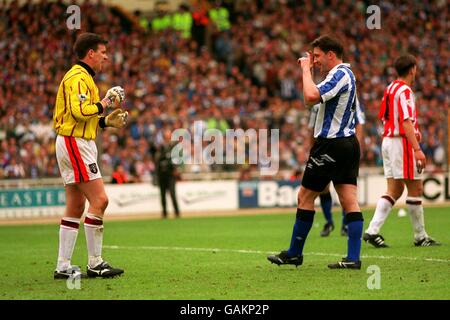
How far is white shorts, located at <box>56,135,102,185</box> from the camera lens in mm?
10062

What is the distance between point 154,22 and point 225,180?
10.3 m

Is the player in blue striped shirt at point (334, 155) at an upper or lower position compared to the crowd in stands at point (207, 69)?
lower

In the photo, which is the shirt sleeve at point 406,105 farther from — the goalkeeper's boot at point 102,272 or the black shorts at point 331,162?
the goalkeeper's boot at point 102,272

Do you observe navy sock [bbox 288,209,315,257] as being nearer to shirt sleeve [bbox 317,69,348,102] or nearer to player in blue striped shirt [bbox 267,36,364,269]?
player in blue striped shirt [bbox 267,36,364,269]

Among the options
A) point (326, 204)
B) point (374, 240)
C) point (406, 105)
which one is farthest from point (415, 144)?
point (326, 204)

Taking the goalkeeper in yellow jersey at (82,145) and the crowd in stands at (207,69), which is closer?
the goalkeeper in yellow jersey at (82,145)

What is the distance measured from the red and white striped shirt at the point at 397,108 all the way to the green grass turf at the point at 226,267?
1.70m

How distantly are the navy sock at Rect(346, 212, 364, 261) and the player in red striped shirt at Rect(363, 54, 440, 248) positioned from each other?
109 inches

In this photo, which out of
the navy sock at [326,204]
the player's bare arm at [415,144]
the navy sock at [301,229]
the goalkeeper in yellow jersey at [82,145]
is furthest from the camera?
the navy sock at [326,204]

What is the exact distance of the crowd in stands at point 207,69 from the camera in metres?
27.3

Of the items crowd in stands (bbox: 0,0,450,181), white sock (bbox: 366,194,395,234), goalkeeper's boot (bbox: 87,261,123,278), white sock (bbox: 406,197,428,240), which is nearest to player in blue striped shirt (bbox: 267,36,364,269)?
goalkeeper's boot (bbox: 87,261,123,278)

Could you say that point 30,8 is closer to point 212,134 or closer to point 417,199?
point 212,134

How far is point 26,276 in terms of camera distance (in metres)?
10.7

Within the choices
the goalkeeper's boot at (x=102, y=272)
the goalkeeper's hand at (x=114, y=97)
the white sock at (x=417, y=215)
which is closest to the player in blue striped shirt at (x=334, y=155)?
the goalkeeper's boot at (x=102, y=272)
